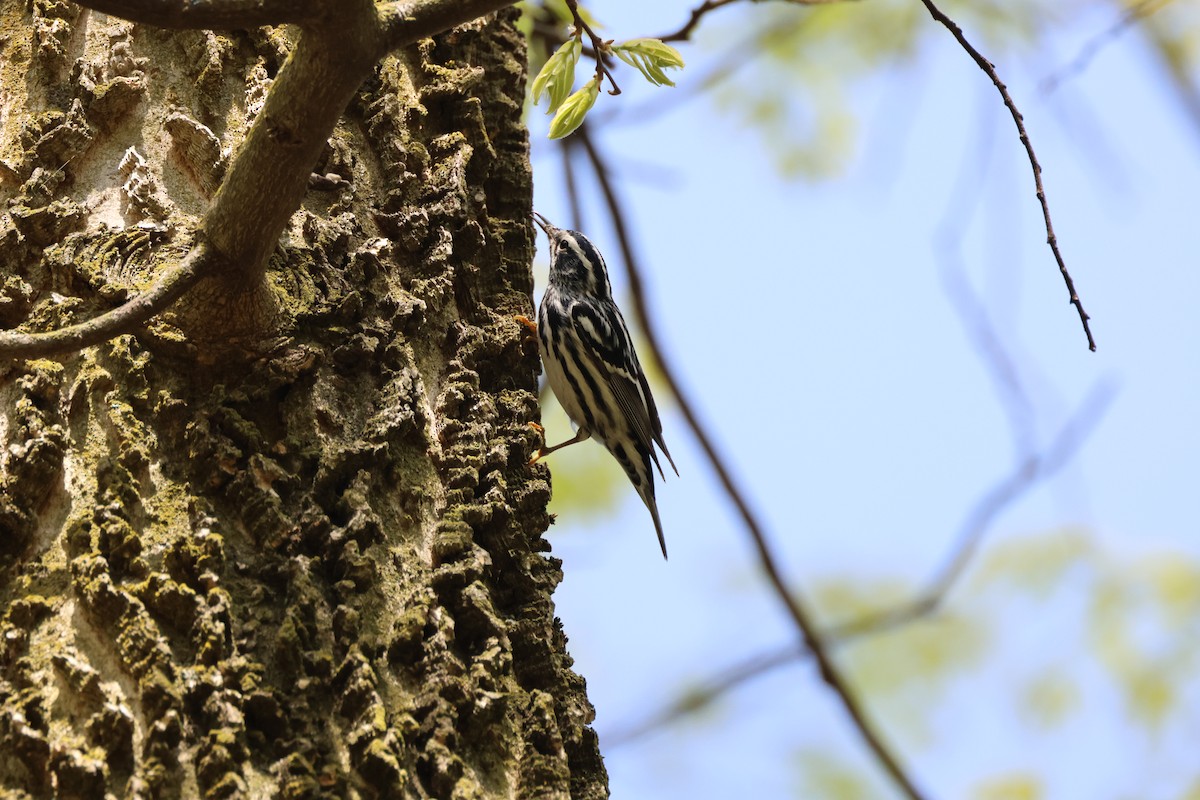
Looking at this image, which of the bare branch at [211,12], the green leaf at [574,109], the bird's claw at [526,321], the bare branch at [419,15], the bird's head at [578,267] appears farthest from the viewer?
the bird's head at [578,267]

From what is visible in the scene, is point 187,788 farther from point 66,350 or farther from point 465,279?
point 465,279

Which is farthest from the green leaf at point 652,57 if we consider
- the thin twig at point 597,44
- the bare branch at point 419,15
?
the bare branch at point 419,15

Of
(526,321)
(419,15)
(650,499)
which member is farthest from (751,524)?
(419,15)

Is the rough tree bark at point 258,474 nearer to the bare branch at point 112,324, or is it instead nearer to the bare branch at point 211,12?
the bare branch at point 112,324

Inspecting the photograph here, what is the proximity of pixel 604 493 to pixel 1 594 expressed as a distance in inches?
179

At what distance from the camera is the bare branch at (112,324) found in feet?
6.77

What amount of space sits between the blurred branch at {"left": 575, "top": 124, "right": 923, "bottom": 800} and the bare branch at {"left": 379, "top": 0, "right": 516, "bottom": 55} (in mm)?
3356

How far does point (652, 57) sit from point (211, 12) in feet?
3.81

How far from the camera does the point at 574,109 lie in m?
2.82

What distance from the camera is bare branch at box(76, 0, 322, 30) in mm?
1938

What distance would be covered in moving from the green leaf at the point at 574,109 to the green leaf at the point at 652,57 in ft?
0.35

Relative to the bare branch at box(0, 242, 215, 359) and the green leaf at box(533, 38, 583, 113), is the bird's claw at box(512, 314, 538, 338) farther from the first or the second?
the bare branch at box(0, 242, 215, 359)

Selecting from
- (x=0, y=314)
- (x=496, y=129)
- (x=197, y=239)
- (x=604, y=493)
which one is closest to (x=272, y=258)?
(x=197, y=239)

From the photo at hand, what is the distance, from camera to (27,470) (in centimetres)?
231
